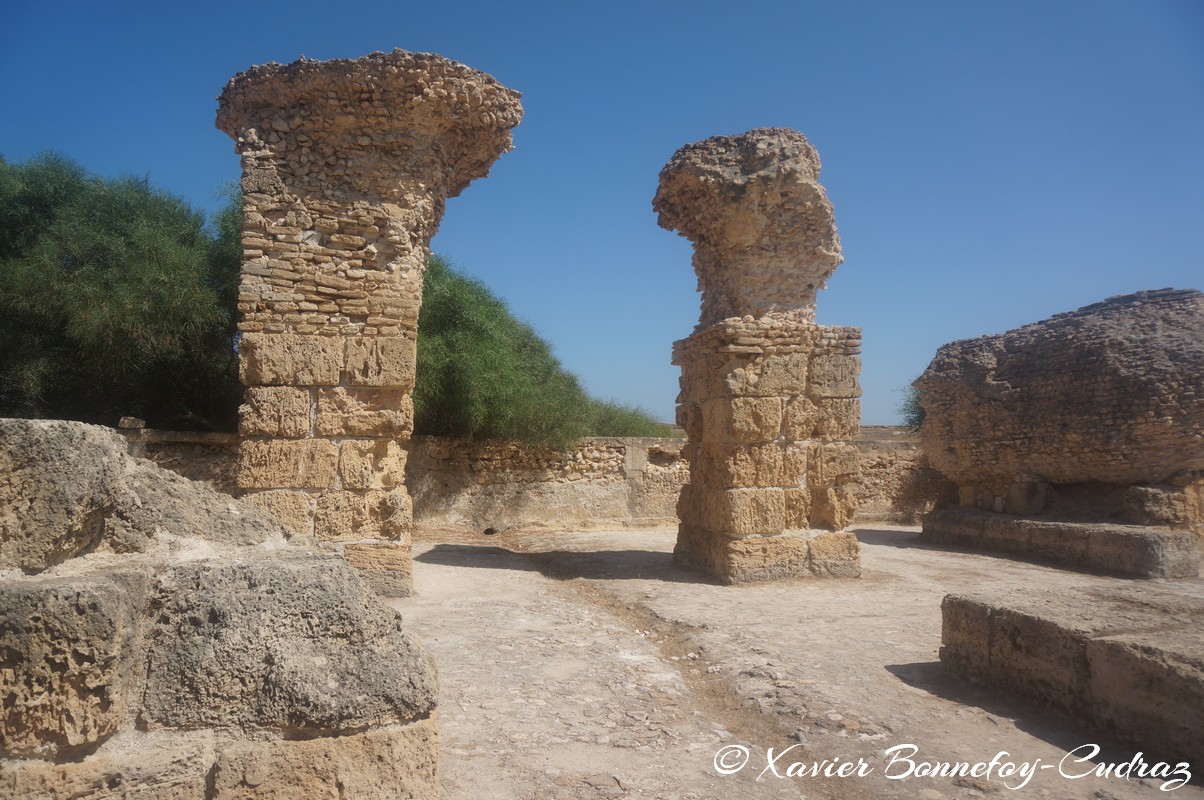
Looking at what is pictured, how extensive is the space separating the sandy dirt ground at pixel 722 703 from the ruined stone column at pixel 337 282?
1026mm

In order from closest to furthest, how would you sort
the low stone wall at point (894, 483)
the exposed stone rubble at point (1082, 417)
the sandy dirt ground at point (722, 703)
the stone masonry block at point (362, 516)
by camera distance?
the sandy dirt ground at point (722, 703)
the stone masonry block at point (362, 516)
the exposed stone rubble at point (1082, 417)
the low stone wall at point (894, 483)

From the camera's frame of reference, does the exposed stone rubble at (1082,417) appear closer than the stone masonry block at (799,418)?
No

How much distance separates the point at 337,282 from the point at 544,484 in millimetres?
6989

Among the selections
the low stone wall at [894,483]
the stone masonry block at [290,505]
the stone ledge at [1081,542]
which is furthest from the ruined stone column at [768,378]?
the low stone wall at [894,483]

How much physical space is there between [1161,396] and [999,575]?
299 cm

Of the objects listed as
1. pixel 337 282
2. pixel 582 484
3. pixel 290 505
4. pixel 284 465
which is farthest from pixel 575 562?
pixel 582 484

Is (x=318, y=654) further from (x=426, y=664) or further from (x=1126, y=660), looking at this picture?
(x=1126, y=660)

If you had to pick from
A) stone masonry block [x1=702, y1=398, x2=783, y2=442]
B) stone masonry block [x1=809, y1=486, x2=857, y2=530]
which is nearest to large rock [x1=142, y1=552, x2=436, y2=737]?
stone masonry block [x1=702, y1=398, x2=783, y2=442]

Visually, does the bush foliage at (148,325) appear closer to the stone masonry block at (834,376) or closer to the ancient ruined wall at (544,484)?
the ancient ruined wall at (544,484)

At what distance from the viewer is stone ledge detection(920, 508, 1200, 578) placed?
25.4ft

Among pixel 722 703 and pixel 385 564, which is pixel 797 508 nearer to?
pixel 722 703

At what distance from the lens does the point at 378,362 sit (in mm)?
5984

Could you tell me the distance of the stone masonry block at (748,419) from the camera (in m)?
7.07

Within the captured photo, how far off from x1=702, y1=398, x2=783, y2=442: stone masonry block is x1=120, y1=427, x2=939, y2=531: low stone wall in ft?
18.9
